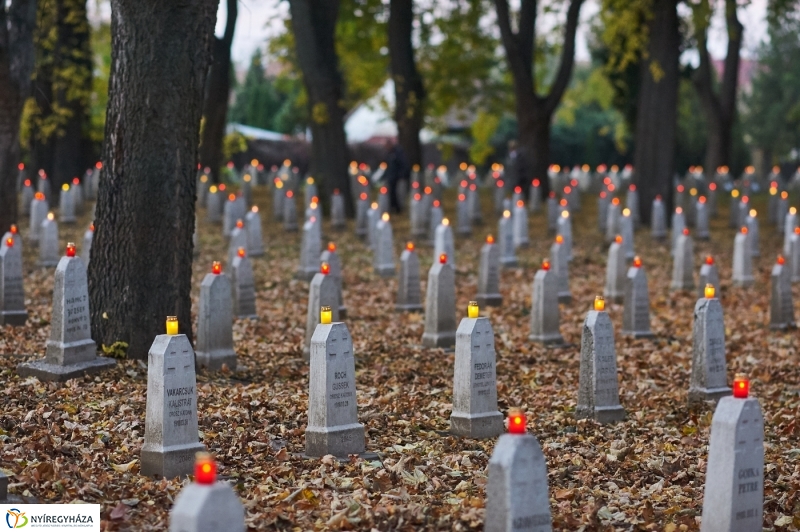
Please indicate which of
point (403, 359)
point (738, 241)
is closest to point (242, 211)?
point (738, 241)

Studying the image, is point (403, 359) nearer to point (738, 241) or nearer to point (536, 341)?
point (536, 341)

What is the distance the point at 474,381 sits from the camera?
32.0 feet

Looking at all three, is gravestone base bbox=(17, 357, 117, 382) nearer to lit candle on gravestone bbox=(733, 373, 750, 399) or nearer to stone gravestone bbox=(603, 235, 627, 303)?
lit candle on gravestone bbox=(733, 373, 750, 399)

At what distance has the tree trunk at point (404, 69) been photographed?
95.6 feet

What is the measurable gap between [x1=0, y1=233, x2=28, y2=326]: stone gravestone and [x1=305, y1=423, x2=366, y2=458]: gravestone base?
19.5ft

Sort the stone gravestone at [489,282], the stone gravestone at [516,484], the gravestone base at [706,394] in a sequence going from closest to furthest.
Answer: the stone gravestone at [516,484] < the gravestone base at [706,394] < the stone gravestone at [489,282]

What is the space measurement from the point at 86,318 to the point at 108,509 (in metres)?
3.86

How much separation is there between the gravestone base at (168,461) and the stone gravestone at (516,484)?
2.54 metres

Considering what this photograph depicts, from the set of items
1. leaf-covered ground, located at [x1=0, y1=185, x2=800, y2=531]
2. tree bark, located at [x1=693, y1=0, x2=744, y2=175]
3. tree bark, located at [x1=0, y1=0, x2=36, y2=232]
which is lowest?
leaf-covered ground, located at [x1=0, y1=185, x2=800, y2=531]

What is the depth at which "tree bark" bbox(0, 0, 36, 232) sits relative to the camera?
16875mm

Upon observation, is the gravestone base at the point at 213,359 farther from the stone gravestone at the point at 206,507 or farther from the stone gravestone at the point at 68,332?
the stone gravestone at the point at 206,507

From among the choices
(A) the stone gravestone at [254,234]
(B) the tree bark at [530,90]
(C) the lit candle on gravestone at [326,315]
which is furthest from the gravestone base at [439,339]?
(B) the tree bark at [530,90]

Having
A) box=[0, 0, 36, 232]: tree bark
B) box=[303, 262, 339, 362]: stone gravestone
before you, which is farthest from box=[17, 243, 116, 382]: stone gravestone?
box=[0, 0, 36, 232]: tree bark

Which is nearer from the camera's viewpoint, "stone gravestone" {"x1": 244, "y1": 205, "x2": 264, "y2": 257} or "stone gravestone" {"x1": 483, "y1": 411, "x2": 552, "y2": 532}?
"stone gravestone" {"x1": 483, "y1": 411, "x2": 552, "y2": 532}
